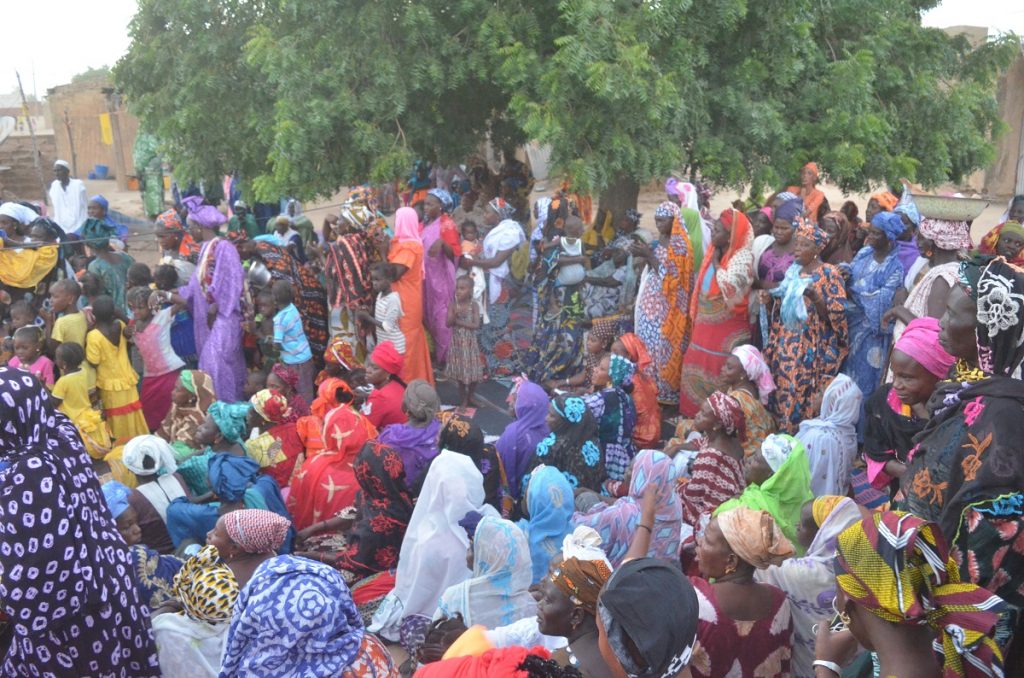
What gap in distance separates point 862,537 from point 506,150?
10101 mm

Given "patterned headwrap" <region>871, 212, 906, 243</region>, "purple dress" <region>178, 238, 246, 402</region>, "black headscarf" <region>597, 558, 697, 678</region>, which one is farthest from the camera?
"purple dress" <region>178, 238, 246, 402</region>

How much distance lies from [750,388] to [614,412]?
89 cm

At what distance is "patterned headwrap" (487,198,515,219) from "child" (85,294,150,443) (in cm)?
479

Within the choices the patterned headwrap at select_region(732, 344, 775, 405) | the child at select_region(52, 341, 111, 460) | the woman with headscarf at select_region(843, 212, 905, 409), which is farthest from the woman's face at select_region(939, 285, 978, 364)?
the child at select_region(52, 341, 111, 460)

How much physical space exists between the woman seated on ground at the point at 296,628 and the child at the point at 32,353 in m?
4.75

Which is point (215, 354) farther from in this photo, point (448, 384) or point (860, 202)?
point (860, 202)

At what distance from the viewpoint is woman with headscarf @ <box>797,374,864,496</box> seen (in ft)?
17.6

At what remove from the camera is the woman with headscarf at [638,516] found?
423cm

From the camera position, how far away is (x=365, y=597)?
5344 mm

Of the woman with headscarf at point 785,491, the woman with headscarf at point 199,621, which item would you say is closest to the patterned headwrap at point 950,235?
the woman with headscarf at point 785,491

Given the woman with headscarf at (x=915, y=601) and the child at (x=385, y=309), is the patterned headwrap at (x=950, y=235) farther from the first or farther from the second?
the woman with headscarf at (x=915, y=601)

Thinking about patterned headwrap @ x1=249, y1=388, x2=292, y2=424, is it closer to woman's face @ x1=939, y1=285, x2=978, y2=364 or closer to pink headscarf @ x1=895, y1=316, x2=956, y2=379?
pink headscarf @ x1=895, y1=316, x2=956, y2=379

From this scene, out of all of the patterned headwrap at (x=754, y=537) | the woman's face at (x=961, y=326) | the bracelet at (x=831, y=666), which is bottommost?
the bracelet at (x=831, y=666)

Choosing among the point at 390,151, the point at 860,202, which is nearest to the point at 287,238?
the point at 390,151
